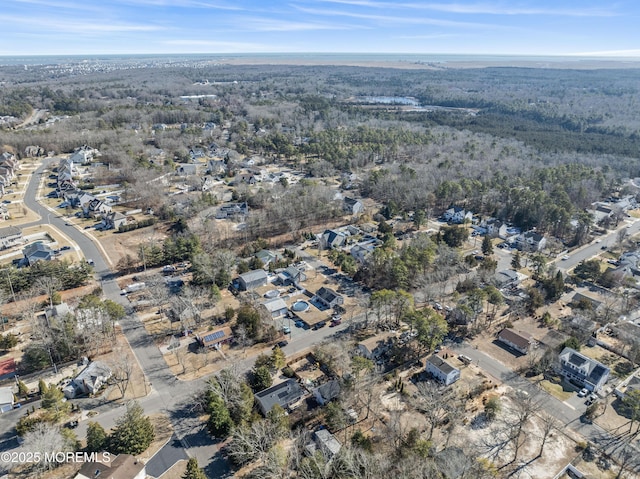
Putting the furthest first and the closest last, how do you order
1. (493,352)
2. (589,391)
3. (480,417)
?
(493,352)
(589,391)
(480,417)

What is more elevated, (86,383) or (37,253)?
(37,253)

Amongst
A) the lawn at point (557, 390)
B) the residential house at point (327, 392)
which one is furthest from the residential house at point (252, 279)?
the lawn at point (557, 390)

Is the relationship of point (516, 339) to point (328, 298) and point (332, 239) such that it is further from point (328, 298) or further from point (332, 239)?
point (332, 239)

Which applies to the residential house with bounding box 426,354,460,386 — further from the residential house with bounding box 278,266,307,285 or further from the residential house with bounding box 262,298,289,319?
the residential house with bounding box 278,266,307,285

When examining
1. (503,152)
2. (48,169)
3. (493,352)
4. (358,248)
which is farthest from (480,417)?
(48,169)

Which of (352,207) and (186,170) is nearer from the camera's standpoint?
(352,207)

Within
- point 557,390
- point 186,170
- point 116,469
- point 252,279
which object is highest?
point 186,170

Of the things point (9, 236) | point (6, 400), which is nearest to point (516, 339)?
point (6, 400)

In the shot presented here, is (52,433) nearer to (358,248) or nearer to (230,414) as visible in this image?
(230,414)
